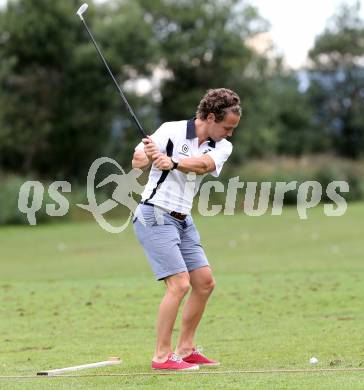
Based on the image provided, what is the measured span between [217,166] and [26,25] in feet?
166

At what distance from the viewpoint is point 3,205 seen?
4656 cm

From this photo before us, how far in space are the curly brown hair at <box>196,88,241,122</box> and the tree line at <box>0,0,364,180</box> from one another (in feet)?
155

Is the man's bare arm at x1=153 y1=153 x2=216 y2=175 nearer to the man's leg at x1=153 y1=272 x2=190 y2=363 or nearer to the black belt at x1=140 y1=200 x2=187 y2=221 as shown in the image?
the black belt at x1=140 y1=200 x2=187 y2=221

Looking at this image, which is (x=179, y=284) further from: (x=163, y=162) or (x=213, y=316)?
(x=213, y=316)

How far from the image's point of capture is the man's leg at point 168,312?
31.9ft

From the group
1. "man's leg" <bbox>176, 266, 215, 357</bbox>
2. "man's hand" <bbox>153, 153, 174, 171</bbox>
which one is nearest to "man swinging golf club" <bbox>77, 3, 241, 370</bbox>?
"man's hand" <bbox>153, 153, 174, 171</bbox>

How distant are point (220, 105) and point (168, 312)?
2.02 metres

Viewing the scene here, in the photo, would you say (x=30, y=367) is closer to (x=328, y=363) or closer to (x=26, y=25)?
(x=328, y=363)

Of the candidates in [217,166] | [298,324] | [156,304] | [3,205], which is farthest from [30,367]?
[3,205]

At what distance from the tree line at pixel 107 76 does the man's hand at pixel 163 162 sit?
47667 millimetres

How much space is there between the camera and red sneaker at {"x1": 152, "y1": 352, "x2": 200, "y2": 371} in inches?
383

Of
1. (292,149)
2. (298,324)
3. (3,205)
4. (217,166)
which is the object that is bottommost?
(298,324)

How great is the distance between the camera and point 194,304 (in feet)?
33.8

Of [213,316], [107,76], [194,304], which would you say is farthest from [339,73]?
[194,304]
